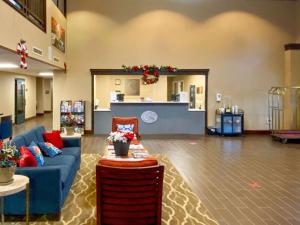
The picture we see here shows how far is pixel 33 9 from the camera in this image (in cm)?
781

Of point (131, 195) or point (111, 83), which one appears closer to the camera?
point (131, 195)

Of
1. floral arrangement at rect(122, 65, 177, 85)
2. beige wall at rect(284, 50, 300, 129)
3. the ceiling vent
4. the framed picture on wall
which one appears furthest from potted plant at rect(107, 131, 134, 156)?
the framed picture on wall

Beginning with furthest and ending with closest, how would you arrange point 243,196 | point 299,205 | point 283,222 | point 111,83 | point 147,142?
point 111,83 < point 147,142 < point 243,196 < point 299,205 < point 283,222

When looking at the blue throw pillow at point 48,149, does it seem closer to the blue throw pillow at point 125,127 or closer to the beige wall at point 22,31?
the beige wall at point 22,31

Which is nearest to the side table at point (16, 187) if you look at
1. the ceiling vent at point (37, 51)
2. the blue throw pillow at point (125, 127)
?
the blue throw pillow at point (125, 127)

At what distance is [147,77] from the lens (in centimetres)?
1085

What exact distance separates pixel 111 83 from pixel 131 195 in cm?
1116

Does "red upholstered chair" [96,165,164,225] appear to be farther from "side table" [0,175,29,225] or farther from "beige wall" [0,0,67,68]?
"beige wall" [0,0,67,68]


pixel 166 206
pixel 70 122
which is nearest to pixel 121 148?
pixel 166 206

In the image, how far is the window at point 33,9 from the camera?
6566 millimetres

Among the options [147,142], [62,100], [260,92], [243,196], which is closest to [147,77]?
[147,142]

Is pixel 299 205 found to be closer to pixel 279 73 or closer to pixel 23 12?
pixel 23 12

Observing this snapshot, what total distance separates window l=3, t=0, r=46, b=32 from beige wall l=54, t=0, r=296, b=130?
2901 millimetres

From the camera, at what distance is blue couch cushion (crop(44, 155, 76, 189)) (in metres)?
4.37
